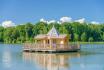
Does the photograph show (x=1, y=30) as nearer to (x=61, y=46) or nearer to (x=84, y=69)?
(x=61, y=46)

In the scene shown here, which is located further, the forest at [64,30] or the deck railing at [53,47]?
the forest at [64,30]

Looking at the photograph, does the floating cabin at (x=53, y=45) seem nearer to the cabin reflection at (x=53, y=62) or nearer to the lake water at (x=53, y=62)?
the lake water at (x=53, y=62)

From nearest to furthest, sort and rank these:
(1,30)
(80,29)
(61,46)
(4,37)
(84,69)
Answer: (84,69)
(61,46)
(80,29)
(4,37)
(1,30)

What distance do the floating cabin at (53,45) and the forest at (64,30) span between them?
48658 millimetres

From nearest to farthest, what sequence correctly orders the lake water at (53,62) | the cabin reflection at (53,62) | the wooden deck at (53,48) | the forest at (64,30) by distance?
the lake water at (53,62), the cabin reflection at (53,62), the wooden deck at (53,48), the forest at (64,30)

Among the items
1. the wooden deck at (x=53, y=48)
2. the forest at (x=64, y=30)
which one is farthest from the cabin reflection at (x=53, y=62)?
the forest at (x=64, y=30)

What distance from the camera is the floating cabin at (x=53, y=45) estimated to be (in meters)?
37.3

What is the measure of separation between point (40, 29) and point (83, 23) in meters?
12.4

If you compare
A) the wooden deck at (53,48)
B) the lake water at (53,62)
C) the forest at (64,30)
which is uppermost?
the forest at (64,30)

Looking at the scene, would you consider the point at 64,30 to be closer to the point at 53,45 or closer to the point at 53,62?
the point at 53,45

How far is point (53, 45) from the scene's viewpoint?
37.3 meters

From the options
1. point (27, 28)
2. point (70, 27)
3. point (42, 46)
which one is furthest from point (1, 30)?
point (42, 46)

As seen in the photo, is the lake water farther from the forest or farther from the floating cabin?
the forest

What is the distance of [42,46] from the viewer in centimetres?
3828
